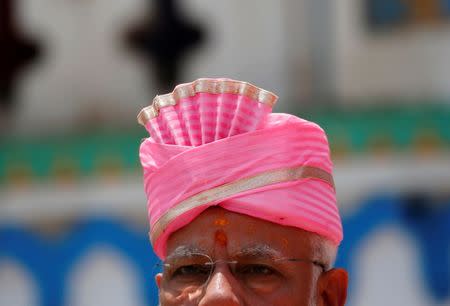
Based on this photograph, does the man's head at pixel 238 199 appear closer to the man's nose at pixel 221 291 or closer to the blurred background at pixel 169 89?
the man's nose at pixel 221 291

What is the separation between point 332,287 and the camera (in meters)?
3.80

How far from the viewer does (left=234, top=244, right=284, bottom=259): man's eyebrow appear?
3.59 m

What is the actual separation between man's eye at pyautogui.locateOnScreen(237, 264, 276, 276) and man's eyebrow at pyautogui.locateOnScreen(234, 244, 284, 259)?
25 millimetres

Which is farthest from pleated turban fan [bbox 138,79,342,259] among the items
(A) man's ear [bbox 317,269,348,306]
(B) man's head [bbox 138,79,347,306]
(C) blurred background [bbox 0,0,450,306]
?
(C) blurred background [bbox 0,0,450,306]

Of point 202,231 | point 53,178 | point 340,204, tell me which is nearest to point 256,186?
point 202,231

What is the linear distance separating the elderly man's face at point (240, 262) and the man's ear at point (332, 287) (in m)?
0.06

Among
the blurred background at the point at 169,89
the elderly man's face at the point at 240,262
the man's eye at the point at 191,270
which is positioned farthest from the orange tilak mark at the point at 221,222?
the blurred background at the point at 169,89

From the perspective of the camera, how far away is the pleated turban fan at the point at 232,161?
11.9 feet

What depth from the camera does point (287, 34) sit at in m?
8.59

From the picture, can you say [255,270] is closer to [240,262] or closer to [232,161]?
[240,262]

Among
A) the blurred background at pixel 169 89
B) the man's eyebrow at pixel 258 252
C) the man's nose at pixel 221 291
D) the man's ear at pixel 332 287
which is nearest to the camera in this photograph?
the man's nose at pixel 221 291

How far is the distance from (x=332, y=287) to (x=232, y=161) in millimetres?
441

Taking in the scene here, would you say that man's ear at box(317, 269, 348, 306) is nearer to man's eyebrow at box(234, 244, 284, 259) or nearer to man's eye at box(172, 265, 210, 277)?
man's eyebrow at box(234, 244, 284, 259)

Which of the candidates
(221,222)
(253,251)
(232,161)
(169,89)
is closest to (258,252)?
(253,251)
